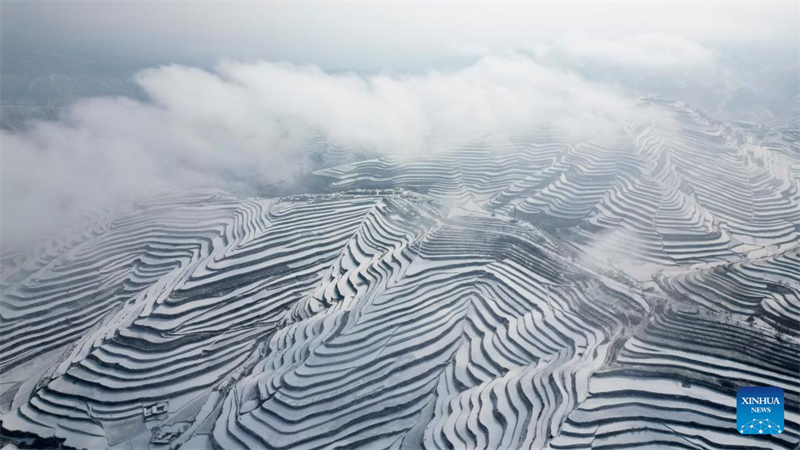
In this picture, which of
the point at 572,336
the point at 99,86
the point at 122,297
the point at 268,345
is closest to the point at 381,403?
the point at 268,345

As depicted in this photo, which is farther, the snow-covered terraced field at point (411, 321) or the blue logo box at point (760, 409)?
the snow-covered terraced field at point (411, 321)

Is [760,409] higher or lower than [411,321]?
lower

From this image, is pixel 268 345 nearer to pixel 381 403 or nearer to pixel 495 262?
pixel 381 403

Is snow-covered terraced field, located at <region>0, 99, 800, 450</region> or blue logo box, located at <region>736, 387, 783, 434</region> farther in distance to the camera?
snow-covered terraced field, located at <region>0, 99, 800, 450</region>

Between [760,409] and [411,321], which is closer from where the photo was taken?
[760,409]
